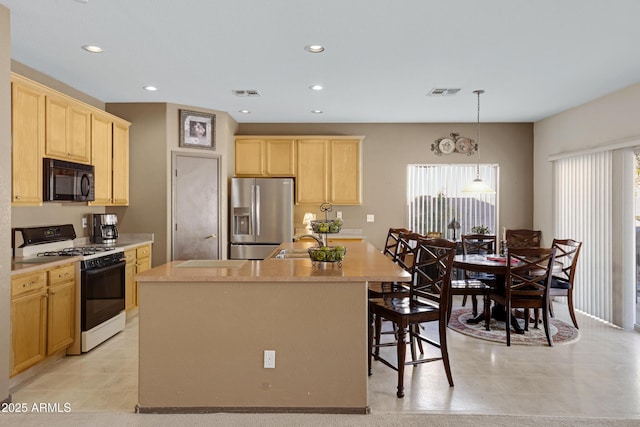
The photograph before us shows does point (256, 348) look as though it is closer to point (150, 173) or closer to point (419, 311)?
point (419, 311)

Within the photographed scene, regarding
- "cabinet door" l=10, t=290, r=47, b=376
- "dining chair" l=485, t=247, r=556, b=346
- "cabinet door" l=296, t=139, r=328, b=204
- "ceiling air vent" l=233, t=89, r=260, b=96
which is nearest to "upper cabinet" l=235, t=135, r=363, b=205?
"cabinet door" l=296, t=139, r=328, b=204

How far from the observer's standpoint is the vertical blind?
4855 mm

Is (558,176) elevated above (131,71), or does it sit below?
below

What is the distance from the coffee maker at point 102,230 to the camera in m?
4.85

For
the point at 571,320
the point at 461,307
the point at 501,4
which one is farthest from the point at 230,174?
the point at 571,320

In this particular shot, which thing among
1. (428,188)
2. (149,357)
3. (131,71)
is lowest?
(149,357)

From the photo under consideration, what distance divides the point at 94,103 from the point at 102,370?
3.28 m

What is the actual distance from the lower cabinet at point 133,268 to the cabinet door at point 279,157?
7.17 ft

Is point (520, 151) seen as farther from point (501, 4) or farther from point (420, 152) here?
point (501, 4)

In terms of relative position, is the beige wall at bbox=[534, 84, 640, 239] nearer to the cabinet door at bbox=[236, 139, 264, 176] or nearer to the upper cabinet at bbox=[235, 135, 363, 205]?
the upper cabinet at bbox=[235, 135, 363, 205]

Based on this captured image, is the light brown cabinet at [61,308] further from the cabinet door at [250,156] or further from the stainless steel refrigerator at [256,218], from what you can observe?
the cabinet door at [250,156]

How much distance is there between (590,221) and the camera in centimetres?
515

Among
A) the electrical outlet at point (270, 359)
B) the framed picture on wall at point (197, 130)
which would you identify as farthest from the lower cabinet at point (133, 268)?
the electrical outlet at point (270, 359)

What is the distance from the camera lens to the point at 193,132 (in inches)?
218
